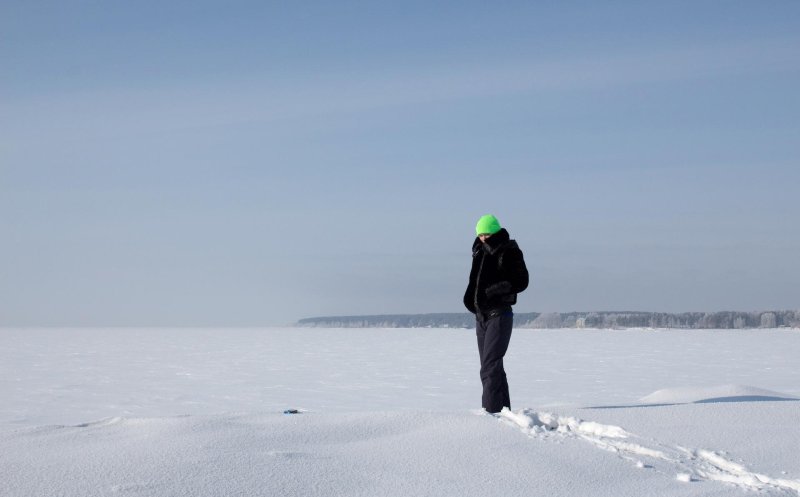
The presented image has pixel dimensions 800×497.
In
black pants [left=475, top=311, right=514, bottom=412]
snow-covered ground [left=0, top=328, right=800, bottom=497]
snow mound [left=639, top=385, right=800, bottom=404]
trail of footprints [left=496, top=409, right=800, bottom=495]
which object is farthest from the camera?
snow mound [left=639, top=385, right=800, bottom=404]

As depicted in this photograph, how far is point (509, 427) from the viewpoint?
394cm

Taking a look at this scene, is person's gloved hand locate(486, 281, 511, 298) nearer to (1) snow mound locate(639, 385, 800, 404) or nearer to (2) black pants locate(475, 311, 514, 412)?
(2) black pants locate(475, 311, 514, 412)

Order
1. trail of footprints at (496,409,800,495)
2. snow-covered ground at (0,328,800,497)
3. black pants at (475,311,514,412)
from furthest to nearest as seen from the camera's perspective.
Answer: black pants at (475,311,514,412), trail of footprints at (496,409,800,495), snow-covered ground at (0,328,800,497)

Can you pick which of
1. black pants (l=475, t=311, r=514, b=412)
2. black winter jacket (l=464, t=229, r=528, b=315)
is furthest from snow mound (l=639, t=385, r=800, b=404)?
black winter jacket (l=464, t=229, r=528, b=315)

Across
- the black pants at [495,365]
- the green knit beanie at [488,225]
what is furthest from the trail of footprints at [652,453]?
the green knit beanie at [488,225]

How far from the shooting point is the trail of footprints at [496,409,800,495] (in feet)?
10.2

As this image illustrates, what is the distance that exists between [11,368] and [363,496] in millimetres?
14274

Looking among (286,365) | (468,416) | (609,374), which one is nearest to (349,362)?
(286,365)

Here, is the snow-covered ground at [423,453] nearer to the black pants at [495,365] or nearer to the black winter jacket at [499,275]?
the black pants at [495,365]

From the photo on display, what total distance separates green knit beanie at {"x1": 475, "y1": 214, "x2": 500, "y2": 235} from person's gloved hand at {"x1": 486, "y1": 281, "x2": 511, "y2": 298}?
369 millimetres

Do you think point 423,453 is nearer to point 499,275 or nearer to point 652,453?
point 652,453

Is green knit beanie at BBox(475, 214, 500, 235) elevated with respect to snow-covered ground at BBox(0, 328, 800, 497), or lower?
elevated

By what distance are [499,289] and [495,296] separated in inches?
2.4

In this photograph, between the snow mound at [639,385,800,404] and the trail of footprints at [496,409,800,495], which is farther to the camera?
the snow mound at [639,385,800,404]
